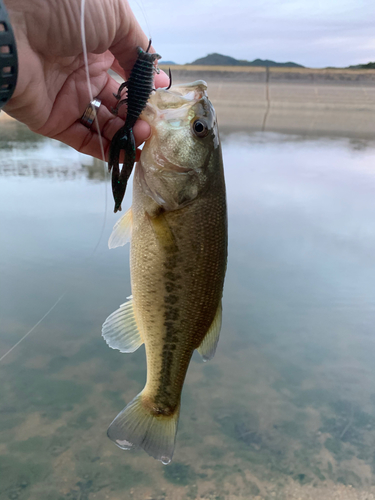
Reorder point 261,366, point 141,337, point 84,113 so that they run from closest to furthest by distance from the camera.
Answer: point 141,337
point 84,113
point 261,366

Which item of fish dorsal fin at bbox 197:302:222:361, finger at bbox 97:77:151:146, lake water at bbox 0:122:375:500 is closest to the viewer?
fish dorsal fin at bbox 197:302:222:361

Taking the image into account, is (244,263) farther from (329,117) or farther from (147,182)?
(329,117)

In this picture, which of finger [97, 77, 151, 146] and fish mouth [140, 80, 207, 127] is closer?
fish mouth [140, 80, 207, 127]

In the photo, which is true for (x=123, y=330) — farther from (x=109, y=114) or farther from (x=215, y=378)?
(x=215, y=378)

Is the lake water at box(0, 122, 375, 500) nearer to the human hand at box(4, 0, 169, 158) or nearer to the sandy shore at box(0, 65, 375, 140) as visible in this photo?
the human hand at box(4, 0, 169, 158)

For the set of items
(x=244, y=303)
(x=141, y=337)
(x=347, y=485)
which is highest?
(x=141, y=337)

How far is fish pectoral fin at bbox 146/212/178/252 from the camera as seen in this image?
A: 104 centimetres

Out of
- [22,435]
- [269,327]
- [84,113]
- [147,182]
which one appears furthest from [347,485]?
[84,113]

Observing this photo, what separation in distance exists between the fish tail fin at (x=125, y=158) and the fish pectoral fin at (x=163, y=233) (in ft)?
0.39

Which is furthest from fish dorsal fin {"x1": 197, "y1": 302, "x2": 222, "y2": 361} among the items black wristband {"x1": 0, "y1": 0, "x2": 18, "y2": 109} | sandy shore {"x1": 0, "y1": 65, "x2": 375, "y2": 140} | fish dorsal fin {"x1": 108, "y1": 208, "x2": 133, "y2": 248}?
sandy shore {"x1": 0, "y1": 65, "x2": 375, "y2": 140}

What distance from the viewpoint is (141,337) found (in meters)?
1.19

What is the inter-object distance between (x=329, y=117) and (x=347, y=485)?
57.7 ft

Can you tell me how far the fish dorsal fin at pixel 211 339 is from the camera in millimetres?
1150

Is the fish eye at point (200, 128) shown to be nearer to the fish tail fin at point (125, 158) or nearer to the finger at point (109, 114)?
the fish tail fin at point (125, 158)
